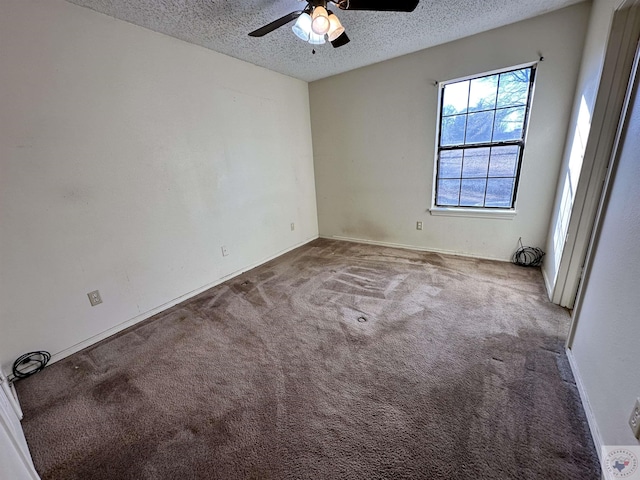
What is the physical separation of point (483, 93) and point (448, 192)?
112cm

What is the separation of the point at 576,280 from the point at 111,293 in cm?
387

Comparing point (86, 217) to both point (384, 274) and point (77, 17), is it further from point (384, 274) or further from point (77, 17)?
point (384, 274)

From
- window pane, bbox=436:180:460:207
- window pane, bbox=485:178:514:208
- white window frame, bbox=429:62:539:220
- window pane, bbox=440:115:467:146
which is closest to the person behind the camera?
white window frame, bbox=429:62:539:220

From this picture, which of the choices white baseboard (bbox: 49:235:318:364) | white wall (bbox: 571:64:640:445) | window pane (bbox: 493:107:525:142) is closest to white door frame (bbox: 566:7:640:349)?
white wall (bbox: 571:64:640:445)

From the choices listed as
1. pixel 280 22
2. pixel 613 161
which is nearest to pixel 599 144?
pixel 613 161

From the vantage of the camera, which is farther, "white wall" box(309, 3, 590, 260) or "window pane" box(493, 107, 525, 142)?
"window pane" box(493, 107, 525, 142)

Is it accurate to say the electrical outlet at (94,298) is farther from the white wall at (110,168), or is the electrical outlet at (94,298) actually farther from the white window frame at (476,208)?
the white window frame at (476,208)

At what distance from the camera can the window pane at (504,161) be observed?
111 inches

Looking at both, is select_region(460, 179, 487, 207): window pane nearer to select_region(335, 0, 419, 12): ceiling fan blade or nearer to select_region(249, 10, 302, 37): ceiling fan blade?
select_region(335, 0, 419, 12): ceiling fan blade

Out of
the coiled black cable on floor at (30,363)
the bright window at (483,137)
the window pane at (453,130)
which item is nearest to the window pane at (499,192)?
the bright window at (483,137)

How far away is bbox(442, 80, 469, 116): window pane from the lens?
2.94 metres

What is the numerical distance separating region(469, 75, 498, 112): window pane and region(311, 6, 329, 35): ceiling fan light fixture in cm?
210

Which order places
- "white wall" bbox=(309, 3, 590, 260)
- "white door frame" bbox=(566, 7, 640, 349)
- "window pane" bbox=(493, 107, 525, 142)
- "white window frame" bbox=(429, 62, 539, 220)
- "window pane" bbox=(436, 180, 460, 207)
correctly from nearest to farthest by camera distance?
"white door frame" bbox=(566, 7, 640, 349)
"white wall" bbox=(309, 3, 590, 260)
"white window frame" bbox=(429, 62, 539, 220)
"window pane" bbox=(493, 107, 525, 142)
"window pane" bbox=(436, 180, 460, 207)

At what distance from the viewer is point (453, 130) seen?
10.2 ft
